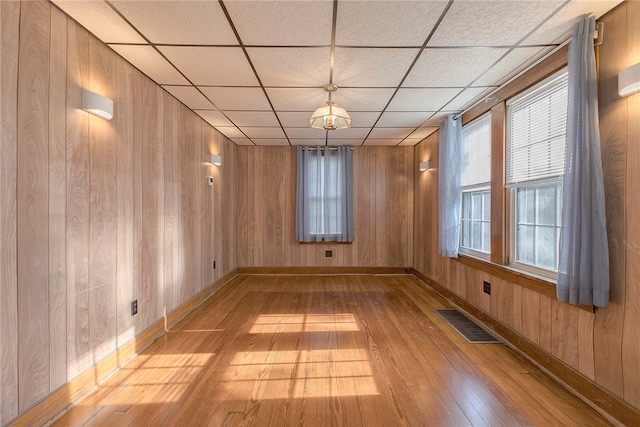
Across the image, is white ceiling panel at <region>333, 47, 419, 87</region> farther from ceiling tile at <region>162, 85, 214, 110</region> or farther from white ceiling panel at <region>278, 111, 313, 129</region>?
ceiling tile at <region>162, 85, 214, 110</region>

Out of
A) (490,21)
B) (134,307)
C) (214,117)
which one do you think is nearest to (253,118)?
(214,117)

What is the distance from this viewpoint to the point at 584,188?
5.28 ft

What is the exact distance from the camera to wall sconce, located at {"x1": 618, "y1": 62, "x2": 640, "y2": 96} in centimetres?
139

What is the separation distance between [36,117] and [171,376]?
185cm

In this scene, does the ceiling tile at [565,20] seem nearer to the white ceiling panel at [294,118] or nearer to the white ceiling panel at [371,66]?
the white ceiling panel at [371,66]

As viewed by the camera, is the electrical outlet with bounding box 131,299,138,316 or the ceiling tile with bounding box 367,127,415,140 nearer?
the electrical outlet with bounding box 131,299,138,316

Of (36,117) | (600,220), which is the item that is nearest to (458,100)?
(600,220)

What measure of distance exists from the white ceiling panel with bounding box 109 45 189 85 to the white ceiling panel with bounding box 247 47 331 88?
28.7 inches

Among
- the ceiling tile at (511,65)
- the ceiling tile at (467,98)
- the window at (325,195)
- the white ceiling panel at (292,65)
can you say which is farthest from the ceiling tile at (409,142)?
the white ceiling panel at (292,65)

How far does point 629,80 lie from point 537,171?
872 millimetres

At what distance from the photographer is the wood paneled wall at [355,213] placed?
5.04 meters

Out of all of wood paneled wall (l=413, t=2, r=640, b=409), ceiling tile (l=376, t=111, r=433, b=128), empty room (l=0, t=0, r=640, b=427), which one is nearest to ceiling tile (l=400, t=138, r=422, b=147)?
ceiling tile (l=376, t=111, r=433, b=128)

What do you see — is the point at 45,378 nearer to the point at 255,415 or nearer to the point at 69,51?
the point at 255,415

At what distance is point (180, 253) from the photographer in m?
3.01
